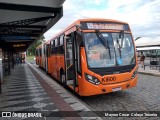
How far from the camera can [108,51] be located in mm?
7504

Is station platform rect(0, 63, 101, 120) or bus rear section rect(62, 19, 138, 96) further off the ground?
bus rear section rect(62, 19, 138, 96)

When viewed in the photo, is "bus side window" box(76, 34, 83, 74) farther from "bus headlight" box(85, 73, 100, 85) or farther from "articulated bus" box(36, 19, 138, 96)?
"bus headlight" box(85, 73, 100, 85)

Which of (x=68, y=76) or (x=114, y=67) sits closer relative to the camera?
(x=114, y=67)

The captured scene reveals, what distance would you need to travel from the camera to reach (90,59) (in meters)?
7.31

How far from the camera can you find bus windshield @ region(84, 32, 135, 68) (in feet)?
24.1

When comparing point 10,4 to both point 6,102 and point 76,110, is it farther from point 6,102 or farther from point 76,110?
point 76,110

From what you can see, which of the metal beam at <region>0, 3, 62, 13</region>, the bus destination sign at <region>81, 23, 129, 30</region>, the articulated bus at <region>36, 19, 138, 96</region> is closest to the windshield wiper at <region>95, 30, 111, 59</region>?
the articulated bus at <region>36, 19, 138, 96</region>

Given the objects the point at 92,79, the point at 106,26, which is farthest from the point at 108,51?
the point at 92,79

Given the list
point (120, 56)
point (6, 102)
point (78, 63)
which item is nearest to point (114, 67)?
point (120, 56)

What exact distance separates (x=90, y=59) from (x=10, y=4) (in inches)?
154

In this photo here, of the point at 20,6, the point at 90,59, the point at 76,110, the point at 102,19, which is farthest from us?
the point at 20,6

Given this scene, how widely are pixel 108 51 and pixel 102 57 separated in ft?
1.05

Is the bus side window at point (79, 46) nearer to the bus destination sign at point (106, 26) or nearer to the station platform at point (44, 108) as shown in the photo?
the bus destination sign at point (106, 26)

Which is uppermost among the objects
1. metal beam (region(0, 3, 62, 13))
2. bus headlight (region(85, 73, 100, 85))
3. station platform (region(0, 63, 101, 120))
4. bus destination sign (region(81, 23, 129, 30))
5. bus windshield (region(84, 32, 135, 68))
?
metal beam (region(0, 3, 62, 13))
